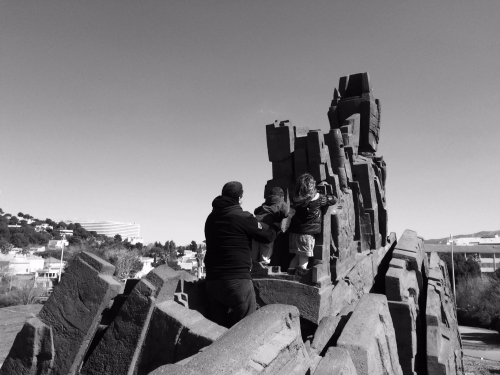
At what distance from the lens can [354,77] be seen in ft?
36.6

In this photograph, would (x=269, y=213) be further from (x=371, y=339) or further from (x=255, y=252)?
(x=371, y=339)

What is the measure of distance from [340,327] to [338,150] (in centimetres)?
417

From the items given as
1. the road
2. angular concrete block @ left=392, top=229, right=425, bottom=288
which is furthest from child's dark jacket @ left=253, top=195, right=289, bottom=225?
the road

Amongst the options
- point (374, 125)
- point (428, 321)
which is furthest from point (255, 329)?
point (374, 125)

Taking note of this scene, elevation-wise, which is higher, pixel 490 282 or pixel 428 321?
pixel 428 321

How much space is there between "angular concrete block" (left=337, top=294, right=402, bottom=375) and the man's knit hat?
1.63m

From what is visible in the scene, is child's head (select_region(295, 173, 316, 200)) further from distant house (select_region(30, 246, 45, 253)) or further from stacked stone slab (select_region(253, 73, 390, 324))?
distant house (select_region(30, 246, 45, 253))

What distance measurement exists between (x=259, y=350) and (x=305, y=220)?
9.55 feet

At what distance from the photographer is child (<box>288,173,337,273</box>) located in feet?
16.9

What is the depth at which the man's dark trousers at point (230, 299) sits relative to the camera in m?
3.44

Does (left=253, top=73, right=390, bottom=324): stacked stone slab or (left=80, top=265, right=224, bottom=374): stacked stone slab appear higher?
(left=253, top=73, right=390, bottom=324): stacked stone slab

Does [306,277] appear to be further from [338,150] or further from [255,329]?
[338,150]

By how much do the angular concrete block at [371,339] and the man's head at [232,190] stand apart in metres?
1.63

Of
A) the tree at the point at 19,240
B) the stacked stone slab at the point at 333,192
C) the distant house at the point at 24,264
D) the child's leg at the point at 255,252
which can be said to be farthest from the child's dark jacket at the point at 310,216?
the tree at the point at 19,240
